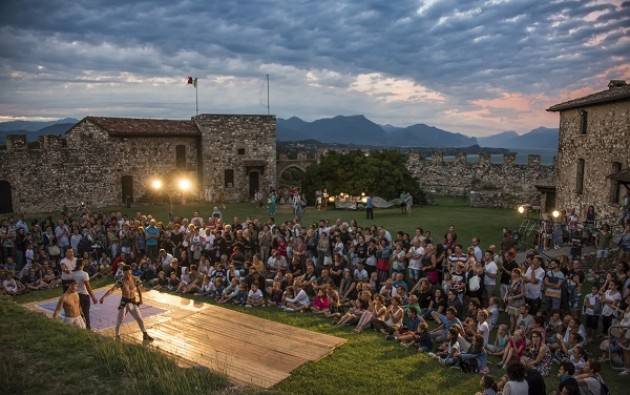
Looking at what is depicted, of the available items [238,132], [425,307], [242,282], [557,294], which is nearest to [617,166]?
[557,294]

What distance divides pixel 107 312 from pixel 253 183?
23844mm

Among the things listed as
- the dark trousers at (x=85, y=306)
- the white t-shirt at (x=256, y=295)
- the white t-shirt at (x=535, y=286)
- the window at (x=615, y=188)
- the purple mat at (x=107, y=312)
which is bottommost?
the purple mat at (x=107, y=312)

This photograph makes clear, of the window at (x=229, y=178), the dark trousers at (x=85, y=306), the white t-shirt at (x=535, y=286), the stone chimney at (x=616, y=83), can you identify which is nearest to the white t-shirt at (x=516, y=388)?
the white t-shirt at (x=535, y=286)

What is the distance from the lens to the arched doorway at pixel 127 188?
30.9 meters

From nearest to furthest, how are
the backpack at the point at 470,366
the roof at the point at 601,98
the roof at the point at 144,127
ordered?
the backpack at the point at 470,366 < the roof at the point at 601,98 < the roof at the point at 144,127

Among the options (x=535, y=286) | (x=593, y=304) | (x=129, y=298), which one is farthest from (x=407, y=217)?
(x=129, y=298)

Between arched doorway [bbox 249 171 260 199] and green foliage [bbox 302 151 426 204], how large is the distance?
4327mm

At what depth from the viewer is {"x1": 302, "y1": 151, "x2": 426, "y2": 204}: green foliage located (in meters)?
29.7

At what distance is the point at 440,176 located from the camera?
1490 inches

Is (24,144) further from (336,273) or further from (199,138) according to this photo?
(336,273)

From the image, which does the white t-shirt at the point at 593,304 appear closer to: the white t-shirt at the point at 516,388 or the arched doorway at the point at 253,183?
the white t-shirt at the point at 516,388

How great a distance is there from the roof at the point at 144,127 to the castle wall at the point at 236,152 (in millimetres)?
1007

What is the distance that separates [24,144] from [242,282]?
2191 cm

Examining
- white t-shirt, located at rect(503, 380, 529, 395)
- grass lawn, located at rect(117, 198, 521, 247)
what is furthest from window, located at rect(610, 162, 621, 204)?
white t-shirt, located at rect(503, 380, 529, 395)
